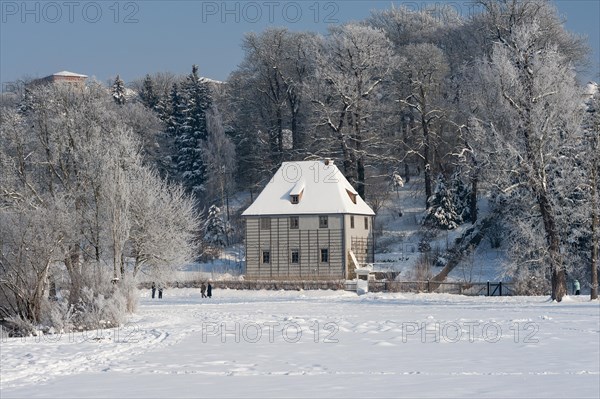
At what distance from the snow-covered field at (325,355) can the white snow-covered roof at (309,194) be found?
25.0m

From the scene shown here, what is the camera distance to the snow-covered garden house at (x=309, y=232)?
58.0 metres

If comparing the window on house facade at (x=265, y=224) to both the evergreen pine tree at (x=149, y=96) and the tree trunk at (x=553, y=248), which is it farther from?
the evergreen pine tree at (x=149, y=96)

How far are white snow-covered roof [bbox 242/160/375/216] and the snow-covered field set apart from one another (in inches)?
985

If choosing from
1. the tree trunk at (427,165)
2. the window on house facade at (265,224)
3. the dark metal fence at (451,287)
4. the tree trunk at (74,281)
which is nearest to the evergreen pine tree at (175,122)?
the window on house facade at (265,224)

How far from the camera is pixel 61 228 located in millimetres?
34156

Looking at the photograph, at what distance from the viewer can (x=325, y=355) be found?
65.7 feet

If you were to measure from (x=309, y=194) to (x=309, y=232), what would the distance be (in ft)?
8.82

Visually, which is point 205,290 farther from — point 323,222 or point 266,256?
point 323,222

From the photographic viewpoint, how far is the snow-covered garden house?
58000 mm

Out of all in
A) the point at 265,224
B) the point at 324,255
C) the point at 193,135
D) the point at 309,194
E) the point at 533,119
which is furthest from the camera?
the point at 193,135

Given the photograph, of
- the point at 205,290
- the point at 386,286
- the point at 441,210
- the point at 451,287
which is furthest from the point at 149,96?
the point at 451,287

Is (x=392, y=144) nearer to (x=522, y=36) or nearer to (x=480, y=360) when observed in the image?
(x=522, y=36)

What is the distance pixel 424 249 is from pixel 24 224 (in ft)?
93.6

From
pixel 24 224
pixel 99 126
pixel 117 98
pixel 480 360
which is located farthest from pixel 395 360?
pixel 117 98
